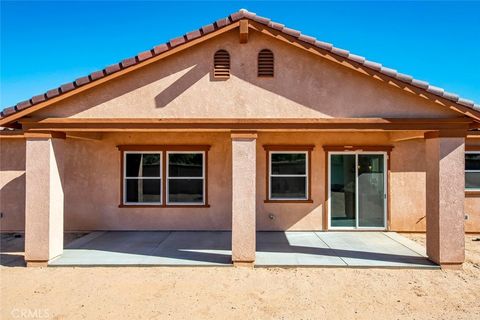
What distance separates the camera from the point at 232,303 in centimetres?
620

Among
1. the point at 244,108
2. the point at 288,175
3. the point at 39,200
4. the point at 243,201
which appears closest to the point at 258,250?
the point at 243,201

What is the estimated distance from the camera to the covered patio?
8.23m

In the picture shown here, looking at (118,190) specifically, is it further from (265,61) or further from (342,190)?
(342,190)

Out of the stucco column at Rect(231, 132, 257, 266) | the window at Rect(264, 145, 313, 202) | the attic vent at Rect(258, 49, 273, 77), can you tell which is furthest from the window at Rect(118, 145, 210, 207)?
the attic vent at Rect(258, 49, 273, 77)

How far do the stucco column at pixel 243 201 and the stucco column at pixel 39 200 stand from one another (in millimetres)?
4719

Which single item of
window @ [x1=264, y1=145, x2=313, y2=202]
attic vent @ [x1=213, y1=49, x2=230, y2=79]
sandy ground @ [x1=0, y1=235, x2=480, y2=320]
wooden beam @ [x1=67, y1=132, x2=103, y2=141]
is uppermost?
attic vent @ [x1=213, y1=49, x2=230, y2=79]

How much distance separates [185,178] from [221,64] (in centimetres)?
517

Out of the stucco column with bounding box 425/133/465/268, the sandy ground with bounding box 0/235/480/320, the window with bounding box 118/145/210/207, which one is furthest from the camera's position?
the window with bounding box 118/145/210/207

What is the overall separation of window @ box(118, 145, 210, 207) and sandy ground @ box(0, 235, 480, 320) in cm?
417

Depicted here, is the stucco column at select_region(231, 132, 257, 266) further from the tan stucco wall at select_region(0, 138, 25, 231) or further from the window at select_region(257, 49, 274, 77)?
the tan stucco wall at select_region(0, 138, 25, 231)

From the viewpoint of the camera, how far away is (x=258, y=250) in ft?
30.3

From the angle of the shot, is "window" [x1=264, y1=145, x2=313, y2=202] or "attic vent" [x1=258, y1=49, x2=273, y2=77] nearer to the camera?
"attic vent" [x1=258, y1=49, x2=273, y2=77]

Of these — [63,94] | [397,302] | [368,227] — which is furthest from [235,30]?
[368,227]

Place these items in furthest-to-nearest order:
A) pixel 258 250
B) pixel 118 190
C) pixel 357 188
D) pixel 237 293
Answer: pixel 118 190
pixel 357 188
pixel 258 250
pixel 237 293
